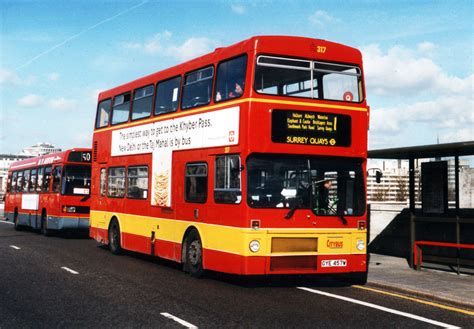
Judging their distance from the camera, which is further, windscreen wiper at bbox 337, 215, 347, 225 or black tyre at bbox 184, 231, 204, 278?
black tyre at bbox 184, 231, 204, 278

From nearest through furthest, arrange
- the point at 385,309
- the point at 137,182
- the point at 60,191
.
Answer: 1. the point at 385,309
2. the point at 137,182
3. the point at 60,191

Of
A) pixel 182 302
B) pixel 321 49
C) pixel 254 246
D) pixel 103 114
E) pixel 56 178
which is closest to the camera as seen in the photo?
pixel 182 302

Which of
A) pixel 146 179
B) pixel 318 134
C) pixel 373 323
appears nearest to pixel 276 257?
pixel 318 134

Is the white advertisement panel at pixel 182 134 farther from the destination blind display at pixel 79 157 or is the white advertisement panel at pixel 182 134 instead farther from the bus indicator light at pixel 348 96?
the destination blind display at pixel 79 157

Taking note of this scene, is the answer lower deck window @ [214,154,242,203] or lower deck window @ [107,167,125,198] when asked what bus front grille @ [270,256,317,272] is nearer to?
lower deck window @ [214,154,242,203]

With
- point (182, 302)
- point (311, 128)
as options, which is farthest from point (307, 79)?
point (182, 302)

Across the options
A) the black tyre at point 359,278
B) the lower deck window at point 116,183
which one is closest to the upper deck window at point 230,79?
the black tyre at point 359,278

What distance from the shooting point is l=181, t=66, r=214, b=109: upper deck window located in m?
12.4

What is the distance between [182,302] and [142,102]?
728cm

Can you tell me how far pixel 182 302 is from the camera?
952cm

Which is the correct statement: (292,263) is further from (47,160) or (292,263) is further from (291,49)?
(47,160)

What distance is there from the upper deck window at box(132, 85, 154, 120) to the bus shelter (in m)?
5.43

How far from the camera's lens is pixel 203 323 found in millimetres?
7902

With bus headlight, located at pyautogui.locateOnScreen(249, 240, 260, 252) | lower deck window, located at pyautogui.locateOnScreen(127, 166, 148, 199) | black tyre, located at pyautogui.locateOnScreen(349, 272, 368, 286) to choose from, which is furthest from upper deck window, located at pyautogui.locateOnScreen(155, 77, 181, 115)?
black tyre, located at pyautogui.locateOnScreen(349, 272, 368, 286)
